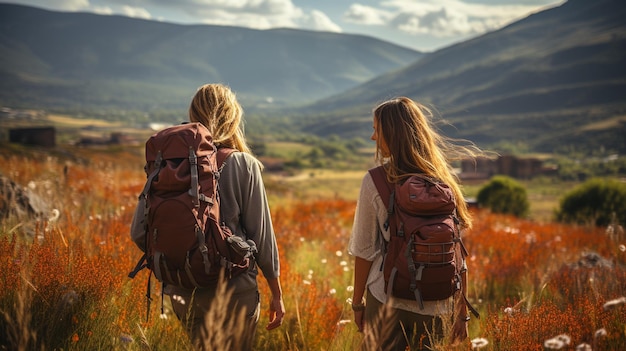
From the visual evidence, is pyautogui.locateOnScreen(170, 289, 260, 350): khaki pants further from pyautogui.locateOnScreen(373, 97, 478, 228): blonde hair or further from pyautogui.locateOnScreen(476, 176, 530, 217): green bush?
pyautogui.locateOnScreen(476, 176, 530, 217): green bush

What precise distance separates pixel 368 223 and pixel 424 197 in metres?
0.38

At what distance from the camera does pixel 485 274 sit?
5.66 metres

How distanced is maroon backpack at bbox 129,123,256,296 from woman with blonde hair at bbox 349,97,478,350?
69 cm

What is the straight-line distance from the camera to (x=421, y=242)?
2418 mm

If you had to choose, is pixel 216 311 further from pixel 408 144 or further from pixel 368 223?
pixel 408 144

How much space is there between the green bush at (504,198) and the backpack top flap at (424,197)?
19.8m

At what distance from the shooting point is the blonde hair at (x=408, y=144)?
268 cm

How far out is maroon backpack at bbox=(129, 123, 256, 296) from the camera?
89.3 inches

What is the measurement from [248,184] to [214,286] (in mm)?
574

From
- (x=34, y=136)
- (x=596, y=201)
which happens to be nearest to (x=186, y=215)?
(x=596, y=201)

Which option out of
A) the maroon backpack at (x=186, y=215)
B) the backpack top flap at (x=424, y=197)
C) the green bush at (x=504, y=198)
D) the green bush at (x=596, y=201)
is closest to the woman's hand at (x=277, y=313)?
the maroon backpack at (x=186, y=215)

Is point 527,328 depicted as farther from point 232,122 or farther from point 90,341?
point 90,341

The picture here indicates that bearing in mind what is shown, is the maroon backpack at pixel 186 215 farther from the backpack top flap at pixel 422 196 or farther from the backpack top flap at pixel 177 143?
the backpack top flap at pixel 422 196

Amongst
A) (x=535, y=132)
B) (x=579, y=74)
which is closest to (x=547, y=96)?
(x=579, y=74)
